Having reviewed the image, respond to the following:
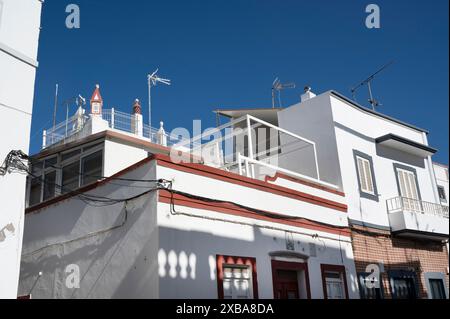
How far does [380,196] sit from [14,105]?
11.5 metres

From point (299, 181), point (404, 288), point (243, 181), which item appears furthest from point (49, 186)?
point (404, 288)

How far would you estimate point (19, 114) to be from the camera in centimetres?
841

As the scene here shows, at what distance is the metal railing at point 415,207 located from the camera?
52.0 feet

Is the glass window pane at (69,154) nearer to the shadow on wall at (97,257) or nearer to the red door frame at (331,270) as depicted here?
the shadow on wall at (97,257)

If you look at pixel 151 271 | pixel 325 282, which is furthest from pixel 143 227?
pixel 325 282

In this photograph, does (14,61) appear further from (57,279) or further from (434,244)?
(434,244)

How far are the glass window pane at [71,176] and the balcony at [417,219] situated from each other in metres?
9.56

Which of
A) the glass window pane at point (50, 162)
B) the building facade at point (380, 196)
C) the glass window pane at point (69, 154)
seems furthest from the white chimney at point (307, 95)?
the glass window pane at point (50, 162)

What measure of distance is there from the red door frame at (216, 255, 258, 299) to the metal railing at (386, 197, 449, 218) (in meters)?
7.01

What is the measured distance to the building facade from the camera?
14.6 metres

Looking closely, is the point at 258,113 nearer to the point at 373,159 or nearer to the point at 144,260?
the point at 373,159

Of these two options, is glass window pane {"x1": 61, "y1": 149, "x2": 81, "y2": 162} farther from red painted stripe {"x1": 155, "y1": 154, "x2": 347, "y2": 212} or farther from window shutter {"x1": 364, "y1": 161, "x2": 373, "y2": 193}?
window shutter {"x1": 364, "y1": 161, "x2": 373, "y2": 193}

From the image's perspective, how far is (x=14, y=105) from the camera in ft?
27.5

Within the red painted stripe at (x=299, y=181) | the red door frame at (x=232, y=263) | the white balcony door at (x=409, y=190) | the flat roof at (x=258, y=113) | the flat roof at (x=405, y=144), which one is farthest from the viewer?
the flat roof at (x=258, y=113)
